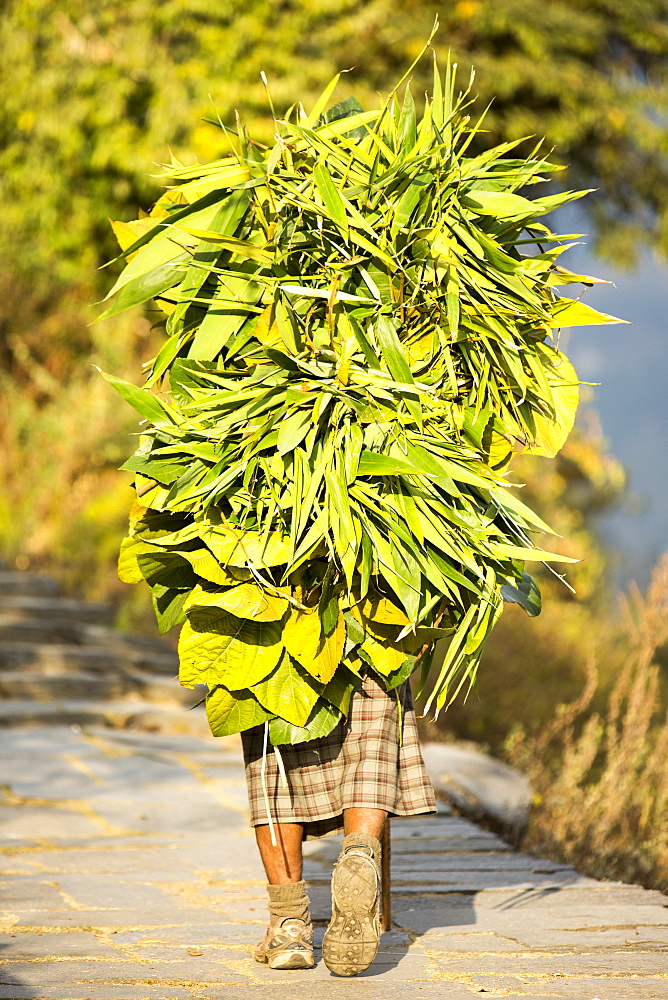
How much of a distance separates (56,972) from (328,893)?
1.11m

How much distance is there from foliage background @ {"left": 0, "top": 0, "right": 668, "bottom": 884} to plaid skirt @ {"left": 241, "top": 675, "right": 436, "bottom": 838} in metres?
5.96

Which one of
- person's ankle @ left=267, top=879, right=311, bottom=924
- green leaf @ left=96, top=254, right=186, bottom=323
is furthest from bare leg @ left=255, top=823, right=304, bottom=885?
green leaf @ left=96, top=254, right=186, bottom=323

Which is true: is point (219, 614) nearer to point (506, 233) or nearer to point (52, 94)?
point (506, 233)

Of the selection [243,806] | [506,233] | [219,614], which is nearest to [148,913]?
[219,614]

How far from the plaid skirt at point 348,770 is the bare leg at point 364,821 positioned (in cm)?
2

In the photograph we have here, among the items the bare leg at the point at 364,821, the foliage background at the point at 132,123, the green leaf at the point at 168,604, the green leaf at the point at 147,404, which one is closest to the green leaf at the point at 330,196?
the green leaf at the point at 147,404

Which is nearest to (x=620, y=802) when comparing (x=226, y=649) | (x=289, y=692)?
(x=289, y=692)

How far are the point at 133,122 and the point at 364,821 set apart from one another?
29.4 ft

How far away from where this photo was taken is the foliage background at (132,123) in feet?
30.6

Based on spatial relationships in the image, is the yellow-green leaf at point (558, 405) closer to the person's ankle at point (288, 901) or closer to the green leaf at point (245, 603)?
the green leaf at point (245, 603)

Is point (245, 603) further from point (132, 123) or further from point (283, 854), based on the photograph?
point (132, 123)

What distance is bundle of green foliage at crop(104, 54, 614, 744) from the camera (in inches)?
90.3

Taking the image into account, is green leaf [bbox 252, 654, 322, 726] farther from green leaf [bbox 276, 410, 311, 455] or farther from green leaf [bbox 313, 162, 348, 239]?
green leaf [bbox 313, 162, 348, 239]

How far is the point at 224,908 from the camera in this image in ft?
10.4
